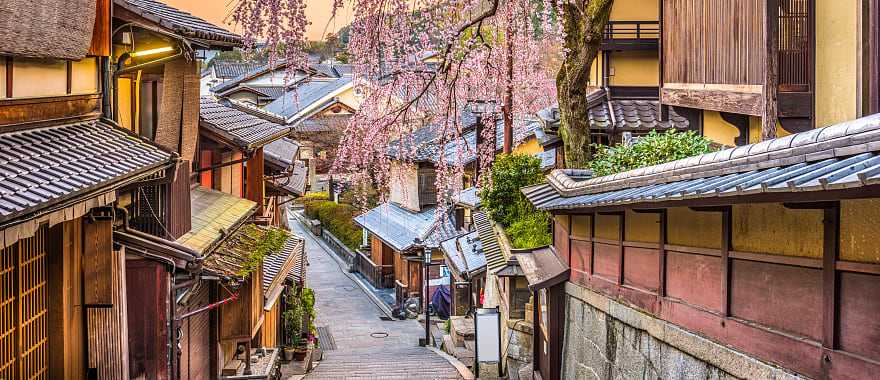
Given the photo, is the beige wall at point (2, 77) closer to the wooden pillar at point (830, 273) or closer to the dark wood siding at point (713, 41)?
the wooden pillar at point (830, 273)

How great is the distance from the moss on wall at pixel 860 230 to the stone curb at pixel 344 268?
95.5ft

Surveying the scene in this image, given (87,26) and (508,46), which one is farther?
(508,46)

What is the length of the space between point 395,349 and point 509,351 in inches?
348

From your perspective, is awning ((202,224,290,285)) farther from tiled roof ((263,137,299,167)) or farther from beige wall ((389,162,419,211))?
beige wall ((389,162,419,211))

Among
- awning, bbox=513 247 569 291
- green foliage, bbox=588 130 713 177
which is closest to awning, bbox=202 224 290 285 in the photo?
awning, bbox=513 247 569 291

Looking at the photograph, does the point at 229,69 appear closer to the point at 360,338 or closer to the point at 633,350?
the point at 360,338

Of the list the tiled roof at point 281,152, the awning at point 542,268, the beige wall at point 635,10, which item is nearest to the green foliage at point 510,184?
the beige wall at point 635,10

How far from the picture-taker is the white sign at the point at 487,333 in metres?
18.1

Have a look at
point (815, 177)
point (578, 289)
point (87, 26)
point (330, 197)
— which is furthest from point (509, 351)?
point (330, 197)

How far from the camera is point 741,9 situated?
30.5 ft

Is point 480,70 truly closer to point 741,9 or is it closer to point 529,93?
point 529,93

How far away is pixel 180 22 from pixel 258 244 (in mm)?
5108

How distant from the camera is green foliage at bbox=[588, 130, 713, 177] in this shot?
10445 millimetres

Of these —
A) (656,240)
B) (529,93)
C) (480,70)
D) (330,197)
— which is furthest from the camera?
(330,197)
